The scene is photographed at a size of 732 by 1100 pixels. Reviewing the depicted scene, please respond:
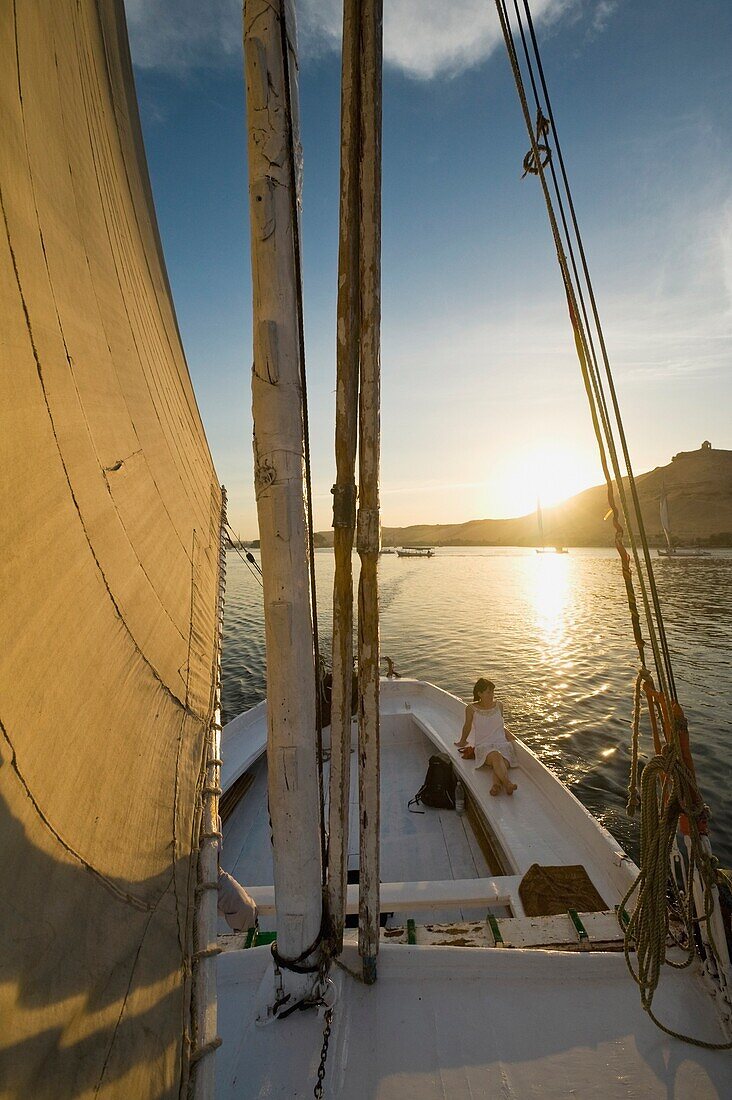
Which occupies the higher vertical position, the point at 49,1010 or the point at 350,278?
the point at 350,278

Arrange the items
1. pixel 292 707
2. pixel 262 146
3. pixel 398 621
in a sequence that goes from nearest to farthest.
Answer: pixel 262 146
pixel 292 707
pixel 398 621

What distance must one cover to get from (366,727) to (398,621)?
1045 inches

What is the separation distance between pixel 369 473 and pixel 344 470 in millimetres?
121

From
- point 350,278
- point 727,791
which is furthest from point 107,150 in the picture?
point 727,791

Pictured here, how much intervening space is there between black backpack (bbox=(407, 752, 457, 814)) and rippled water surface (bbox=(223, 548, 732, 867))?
3689 mm

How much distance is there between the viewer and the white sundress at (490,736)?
242 inches

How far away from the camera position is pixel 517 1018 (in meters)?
2.17

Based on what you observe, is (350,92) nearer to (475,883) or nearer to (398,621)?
(475,883)

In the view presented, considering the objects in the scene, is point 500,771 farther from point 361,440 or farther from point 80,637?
point 80,637

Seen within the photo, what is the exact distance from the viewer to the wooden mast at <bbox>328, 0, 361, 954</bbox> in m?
1.98

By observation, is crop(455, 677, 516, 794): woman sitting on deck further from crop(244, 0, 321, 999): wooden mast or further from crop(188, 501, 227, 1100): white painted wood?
crop(244, 0, 321, 999): wooden mast

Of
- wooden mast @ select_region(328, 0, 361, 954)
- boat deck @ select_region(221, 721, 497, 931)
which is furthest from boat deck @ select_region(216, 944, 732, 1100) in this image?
boat deck @ select_region(221, 721, 497, 931)

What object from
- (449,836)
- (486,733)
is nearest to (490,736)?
(486,733)

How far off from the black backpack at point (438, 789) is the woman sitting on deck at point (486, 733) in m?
0.40
